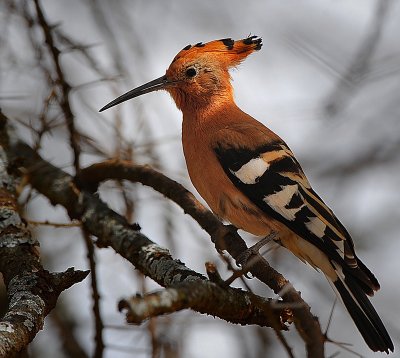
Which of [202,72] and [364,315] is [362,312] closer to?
[364,315]

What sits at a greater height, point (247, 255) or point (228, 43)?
point (228, 43)

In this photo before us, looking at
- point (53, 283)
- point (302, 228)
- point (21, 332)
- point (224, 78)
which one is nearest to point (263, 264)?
point (302, 228)

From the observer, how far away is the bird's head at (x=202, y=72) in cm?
414

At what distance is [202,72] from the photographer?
4.16 meters

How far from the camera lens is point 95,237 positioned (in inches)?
133

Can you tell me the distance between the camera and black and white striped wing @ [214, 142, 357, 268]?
3217 mm

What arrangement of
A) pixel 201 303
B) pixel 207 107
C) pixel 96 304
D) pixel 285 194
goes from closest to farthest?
pixel 201 303, pixel 96 304, pixel 285 194, pixel 207 107

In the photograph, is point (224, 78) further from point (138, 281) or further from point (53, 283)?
point (53, 283)

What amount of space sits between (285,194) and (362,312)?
0.68 metres

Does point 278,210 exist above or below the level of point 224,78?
below

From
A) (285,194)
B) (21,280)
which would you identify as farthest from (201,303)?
(285,194)

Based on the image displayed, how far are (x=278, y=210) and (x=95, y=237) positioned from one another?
0.83 m

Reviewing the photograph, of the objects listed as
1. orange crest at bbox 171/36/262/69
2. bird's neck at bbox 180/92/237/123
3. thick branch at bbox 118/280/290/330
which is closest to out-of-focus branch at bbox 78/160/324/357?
thick branch at bbox 118/280/290/330

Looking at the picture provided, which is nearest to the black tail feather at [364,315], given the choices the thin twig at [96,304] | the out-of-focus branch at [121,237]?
the out-of-focus branch at [121,237]
